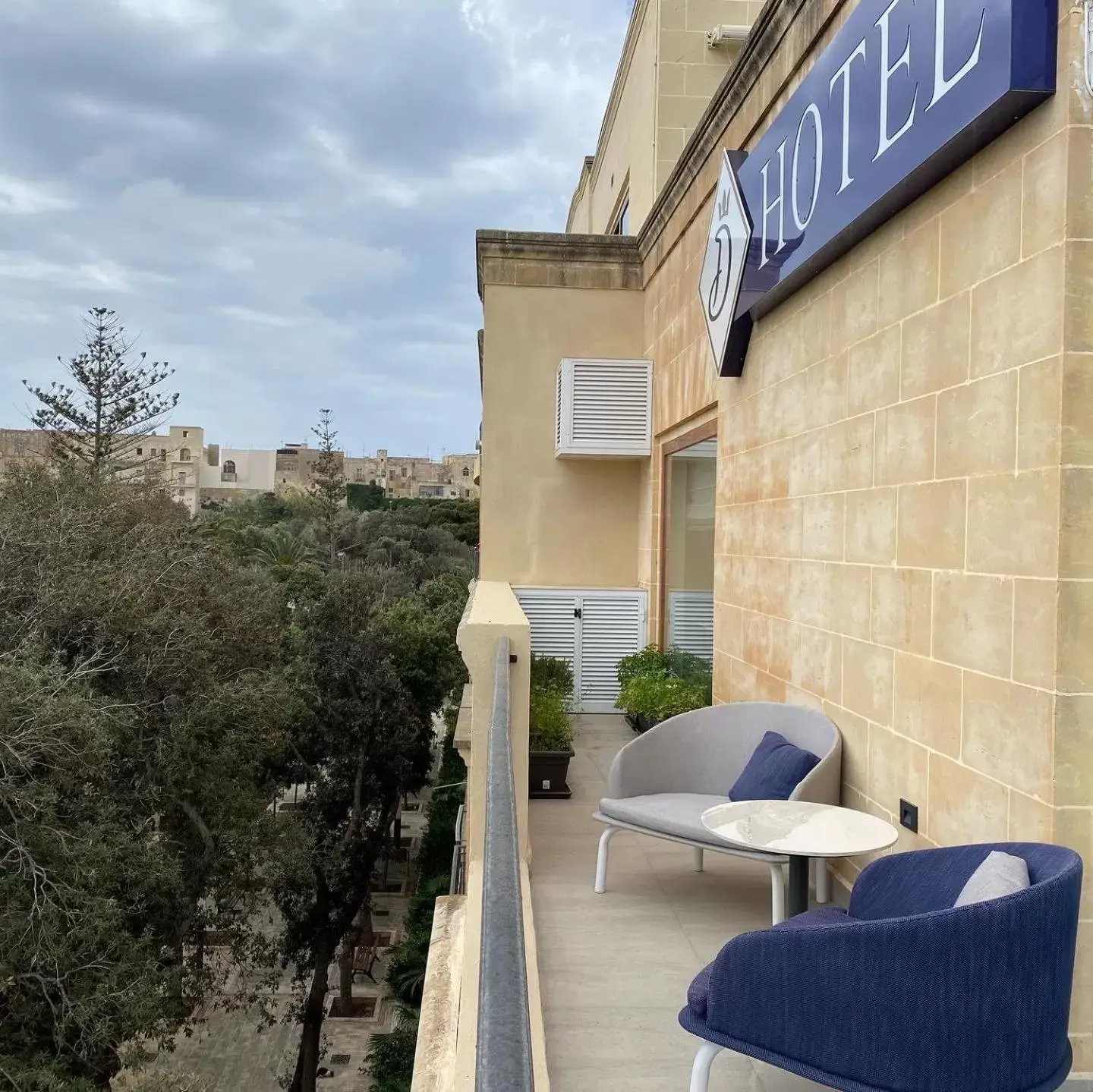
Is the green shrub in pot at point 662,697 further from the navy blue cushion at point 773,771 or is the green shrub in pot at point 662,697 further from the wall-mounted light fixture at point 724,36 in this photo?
the wall-mounted light fixture at point 724,36

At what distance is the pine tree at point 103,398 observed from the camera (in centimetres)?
2609

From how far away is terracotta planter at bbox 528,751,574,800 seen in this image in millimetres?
5250

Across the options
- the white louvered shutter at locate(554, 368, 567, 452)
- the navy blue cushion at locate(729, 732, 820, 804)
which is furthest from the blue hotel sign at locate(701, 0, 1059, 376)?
the white louvered shutter at locate(554, 368, 567, 452)

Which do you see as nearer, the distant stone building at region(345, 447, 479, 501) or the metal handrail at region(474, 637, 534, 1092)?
the metal handrail at region(474, 637, 534, 1092)

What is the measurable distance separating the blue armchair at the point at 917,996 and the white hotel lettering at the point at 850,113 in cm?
206

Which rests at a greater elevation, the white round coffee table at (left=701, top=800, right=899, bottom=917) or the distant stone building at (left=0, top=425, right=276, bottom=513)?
the distant stone building at (left=0, top=425, right=276, bottom=513)

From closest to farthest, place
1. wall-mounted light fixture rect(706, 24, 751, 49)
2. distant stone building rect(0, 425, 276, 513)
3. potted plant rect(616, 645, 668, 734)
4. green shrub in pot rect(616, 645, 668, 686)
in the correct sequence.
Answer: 1. potted plant rect(616, 645, 668, 734)
2. green shrub in pot rect(616, 645, 668, 686)
3. wall-mounted light fixture rect(706, 24, 751, 49)
4. distant stone building rect(0, 425, 276, 513)

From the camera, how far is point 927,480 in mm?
2896

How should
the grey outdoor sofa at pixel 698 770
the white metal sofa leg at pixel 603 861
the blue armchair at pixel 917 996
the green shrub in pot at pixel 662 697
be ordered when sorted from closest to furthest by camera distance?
the blue armchair at pixel 917 996 < the grey outdoor sofa at pixel 698 770 < the white metal sofa leg at pixel 603 861 < the green shrub in pot at pixel 662 697

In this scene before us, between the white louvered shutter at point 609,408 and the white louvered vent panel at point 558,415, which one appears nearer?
the white louvered shutter at point 609,408

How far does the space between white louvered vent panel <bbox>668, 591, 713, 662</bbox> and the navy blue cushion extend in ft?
6.53

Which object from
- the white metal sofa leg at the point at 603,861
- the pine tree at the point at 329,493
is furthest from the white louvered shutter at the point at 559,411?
the pine tree at the point at 329,493

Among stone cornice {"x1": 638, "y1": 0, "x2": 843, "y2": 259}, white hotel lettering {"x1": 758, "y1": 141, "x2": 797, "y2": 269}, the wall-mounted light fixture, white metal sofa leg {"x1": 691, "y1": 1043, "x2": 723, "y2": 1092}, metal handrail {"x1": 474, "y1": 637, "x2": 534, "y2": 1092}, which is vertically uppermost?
the wall-mounted light fixture

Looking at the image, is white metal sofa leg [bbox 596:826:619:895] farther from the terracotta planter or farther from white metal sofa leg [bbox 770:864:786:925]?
the terracotta planter
